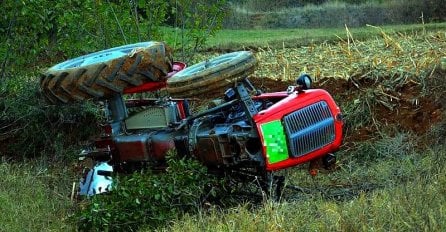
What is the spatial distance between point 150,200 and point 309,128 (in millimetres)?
1340

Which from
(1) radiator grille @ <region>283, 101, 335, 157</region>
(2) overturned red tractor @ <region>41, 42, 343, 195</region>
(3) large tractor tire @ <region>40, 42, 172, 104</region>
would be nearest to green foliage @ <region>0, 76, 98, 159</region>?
(2) overturned red tractor @ <region>41, 42, 343, 195</region>

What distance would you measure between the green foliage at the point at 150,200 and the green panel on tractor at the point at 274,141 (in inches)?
21.3

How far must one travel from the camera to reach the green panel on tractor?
5.86 metres

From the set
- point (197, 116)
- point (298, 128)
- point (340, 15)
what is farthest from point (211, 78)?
point (340, 15)

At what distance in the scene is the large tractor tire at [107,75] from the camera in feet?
21.9

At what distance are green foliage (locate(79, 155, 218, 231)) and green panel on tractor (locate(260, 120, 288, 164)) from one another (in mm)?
542

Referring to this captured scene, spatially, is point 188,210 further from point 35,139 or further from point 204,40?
point 204,40

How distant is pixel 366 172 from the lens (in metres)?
7.18

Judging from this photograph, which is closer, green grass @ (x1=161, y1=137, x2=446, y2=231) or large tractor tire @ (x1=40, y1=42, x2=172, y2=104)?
green grass @ (x1=161, y1=137, x2=446, y2=231)

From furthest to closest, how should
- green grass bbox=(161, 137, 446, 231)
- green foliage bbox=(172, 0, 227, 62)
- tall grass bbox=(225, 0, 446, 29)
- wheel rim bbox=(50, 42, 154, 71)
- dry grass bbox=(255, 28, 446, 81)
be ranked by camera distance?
tall grass bbox=(225, 0, 446, 29), green foliage bbox=(172, 0, 227, 62), dry grass bbox=(255, 28, 446, 81), wheel rim bbox=(50, 42, 154, 71), green grass bbox=(161, 137, 446, 231)

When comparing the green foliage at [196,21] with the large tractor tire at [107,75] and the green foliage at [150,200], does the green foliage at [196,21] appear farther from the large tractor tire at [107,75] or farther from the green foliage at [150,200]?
the green foliage at [150,200]

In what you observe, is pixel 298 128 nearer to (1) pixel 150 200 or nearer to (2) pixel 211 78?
(2) pixel 211 78

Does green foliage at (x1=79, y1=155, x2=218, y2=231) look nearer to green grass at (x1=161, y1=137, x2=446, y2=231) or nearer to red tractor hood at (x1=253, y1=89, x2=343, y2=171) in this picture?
green grass at (x1=161, y1=137, x2=446, y2=231)

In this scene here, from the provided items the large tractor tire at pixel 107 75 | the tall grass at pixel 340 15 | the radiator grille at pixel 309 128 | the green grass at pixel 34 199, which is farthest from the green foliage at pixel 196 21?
the tall grass at pixel 340 15
